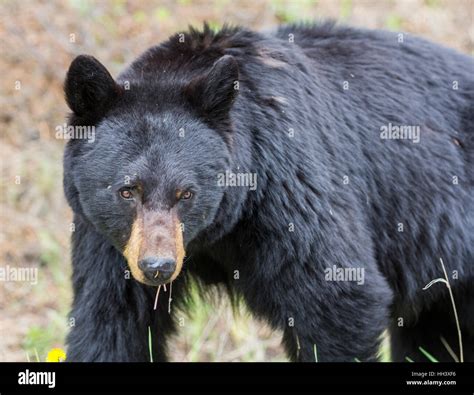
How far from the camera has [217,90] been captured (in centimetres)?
456

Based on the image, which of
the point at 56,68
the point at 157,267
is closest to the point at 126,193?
the point at 157,267

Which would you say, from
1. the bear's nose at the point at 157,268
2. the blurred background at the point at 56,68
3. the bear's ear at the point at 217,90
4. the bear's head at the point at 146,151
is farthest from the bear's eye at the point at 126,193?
the blurred background at the point at 56,68

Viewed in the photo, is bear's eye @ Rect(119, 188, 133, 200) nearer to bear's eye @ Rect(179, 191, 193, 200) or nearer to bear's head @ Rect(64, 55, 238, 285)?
bear's head @ Rect(64, 55, 238, 285)

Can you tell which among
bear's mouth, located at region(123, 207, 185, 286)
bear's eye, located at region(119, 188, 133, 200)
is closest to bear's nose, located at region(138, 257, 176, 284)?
bear's mouth, located at region(123, 207, 185, 286)

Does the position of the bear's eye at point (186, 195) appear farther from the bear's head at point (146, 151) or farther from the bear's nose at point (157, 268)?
the bear's nose at point (157, 268)

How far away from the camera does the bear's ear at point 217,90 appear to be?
14.8 feet

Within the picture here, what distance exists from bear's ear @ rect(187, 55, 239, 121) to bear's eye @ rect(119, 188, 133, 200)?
557 millimetres

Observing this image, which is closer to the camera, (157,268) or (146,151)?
(157,268)

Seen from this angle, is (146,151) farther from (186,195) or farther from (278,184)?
(278,184)

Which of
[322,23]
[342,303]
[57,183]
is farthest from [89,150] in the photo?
[57,183]

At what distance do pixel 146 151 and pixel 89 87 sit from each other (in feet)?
1.37

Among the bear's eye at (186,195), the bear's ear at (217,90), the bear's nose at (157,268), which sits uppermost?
the bear's ear at (217,90)

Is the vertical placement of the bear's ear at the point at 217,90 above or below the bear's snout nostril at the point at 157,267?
above

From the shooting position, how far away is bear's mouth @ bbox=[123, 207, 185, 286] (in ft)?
13.7
